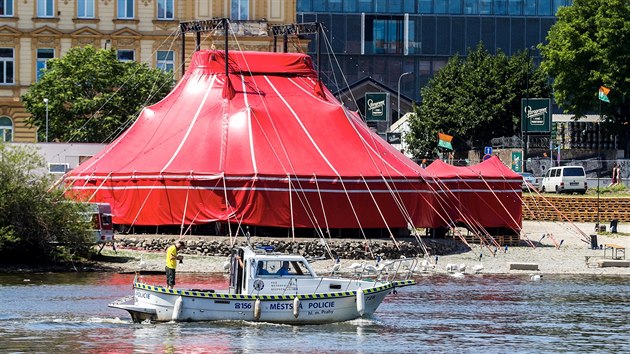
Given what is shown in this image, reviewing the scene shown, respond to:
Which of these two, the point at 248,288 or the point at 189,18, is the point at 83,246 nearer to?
the point at 248,288

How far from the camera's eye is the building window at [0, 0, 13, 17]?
97.9 meters

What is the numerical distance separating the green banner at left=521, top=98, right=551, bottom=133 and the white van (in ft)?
20.8

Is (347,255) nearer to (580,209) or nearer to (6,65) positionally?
(580,209)

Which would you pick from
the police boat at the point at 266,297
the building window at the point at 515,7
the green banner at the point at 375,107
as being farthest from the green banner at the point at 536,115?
the police boat at the point at 266,297

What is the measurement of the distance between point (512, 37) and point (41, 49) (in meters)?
50.6

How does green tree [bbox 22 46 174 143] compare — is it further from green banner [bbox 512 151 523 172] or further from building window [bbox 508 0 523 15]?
building window [bbox 508 0 523 15]

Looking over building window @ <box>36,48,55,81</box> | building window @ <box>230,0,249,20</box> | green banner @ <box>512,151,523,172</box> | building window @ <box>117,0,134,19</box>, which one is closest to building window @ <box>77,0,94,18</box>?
building window @ <box>117,0,134,19</box>

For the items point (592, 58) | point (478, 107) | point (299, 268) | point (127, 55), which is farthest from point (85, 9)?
point (299, 268)

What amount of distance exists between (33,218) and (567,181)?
39723mm

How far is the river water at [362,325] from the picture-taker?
3731 cm

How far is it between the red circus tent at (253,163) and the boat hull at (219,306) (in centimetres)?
1933

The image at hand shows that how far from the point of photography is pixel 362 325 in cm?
4106

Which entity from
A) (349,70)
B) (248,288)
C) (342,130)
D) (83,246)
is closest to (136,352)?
(248,288)

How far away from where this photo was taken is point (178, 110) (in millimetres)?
66438
